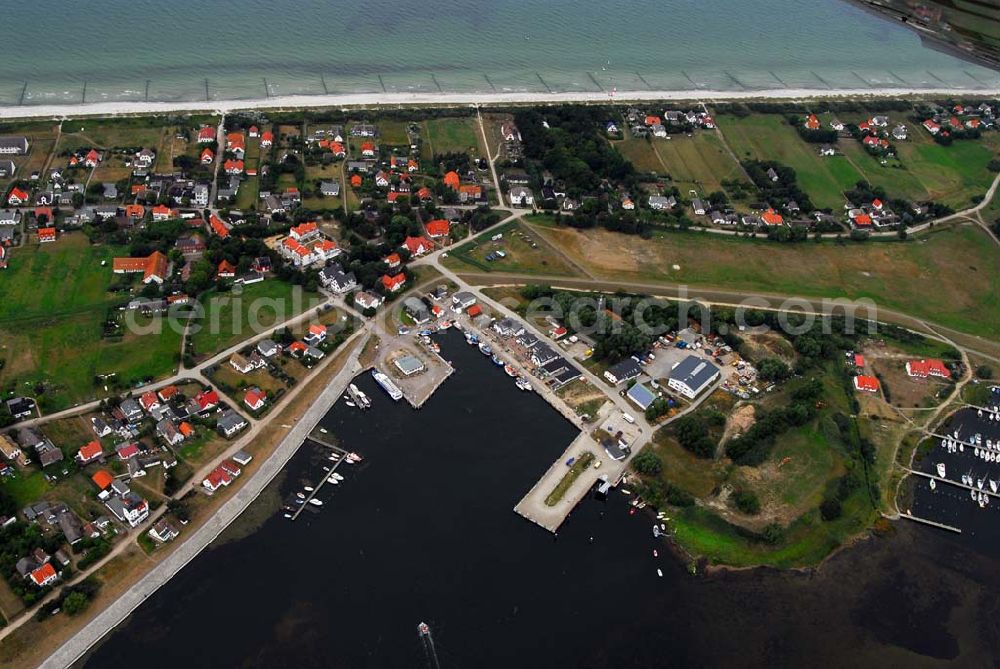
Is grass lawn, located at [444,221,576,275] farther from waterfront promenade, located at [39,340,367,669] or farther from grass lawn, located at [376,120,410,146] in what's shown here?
grass lawn, located at [376,120,410,146]

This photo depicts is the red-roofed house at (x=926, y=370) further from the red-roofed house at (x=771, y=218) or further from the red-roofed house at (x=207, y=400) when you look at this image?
the red-roofed house at (x=207, y=400)

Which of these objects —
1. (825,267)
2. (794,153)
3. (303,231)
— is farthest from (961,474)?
(303,231)

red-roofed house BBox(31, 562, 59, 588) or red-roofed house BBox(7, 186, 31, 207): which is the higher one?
red-roofed house BBox(7, 186, 31, 207)

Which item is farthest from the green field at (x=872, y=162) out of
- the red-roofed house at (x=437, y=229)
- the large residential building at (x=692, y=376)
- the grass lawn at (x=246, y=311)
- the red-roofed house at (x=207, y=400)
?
the red-roofed house at (x=207, y=400)

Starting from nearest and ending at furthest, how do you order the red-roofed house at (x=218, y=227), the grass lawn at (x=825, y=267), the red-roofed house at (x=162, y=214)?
the red-roofed house at (x=218, y=227) → the grass lawn at (x=825, y=267) → the red-roofed house at (x=162, y=214)

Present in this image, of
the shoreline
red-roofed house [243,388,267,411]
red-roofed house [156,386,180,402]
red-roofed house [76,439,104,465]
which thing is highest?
the shoreline

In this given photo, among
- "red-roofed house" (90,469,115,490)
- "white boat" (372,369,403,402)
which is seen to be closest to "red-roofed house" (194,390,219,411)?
"red-roofed house" (90,469,115,490)
